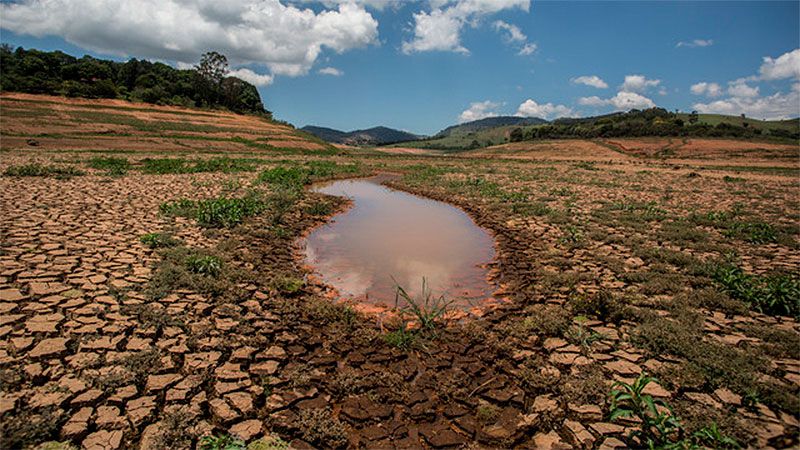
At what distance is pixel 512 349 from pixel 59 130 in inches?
1681

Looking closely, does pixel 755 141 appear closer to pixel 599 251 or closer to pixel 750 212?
pixel 750 212

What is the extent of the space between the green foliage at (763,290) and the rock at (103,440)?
706 cm

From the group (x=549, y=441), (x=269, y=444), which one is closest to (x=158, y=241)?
(x=269, y=444)

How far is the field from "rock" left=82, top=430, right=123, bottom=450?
2 centimetres

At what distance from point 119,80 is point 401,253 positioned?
94532 mm

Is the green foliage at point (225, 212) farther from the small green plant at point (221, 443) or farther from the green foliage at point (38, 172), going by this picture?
the green foliage at point (38, 172)

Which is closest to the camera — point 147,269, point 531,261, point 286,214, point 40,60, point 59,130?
point 147,269

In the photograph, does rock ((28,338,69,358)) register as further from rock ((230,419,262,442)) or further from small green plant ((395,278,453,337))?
small green plant ((395,278,453,337))

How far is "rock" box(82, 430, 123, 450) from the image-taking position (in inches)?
103

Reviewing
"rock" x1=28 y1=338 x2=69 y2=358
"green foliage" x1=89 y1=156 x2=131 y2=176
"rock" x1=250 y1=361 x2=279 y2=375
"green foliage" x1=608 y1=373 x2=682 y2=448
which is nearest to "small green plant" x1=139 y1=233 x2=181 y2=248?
"rock" x1=28 y1=338 x2=69 y2=358

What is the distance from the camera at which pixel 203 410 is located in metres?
3.06

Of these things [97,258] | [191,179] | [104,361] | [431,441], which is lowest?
[431,441]

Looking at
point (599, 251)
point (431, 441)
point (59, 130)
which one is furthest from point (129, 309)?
point (59, 130)

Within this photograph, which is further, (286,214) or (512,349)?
(286,214)
